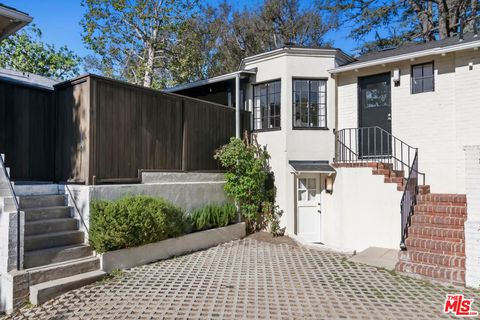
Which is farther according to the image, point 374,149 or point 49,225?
point 374,149

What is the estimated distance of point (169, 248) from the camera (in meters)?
6.56

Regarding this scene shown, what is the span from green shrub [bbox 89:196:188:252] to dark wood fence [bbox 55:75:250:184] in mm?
701

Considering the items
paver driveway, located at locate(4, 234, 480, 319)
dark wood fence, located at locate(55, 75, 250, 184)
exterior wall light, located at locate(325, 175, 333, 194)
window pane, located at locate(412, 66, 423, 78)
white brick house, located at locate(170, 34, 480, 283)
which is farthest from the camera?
exterior wall light, located at locate(325, 175, 333, 194)

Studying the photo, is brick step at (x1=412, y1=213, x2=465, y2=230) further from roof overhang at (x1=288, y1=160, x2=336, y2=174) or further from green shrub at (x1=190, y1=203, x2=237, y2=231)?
green shrub at (x1=190, y1=203, x2=237, y2=231)

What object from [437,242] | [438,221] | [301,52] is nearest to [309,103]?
[301,52]

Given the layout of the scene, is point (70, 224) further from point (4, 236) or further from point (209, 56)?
point (209, 56)

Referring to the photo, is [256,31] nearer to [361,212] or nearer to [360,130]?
[360,130]

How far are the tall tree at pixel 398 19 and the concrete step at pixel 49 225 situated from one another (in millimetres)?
17971

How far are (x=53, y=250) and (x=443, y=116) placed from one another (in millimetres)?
9184

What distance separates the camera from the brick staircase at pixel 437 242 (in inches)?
210

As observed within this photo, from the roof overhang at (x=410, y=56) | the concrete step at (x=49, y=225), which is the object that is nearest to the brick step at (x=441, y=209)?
the roof overhang at (x=410, y=56)

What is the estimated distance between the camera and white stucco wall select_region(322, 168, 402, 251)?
7.52 m

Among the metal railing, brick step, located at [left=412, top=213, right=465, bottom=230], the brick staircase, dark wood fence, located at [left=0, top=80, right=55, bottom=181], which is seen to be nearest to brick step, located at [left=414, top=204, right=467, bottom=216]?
the brick staircase

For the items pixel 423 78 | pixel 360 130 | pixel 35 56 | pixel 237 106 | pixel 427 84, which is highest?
pixel 35 56
